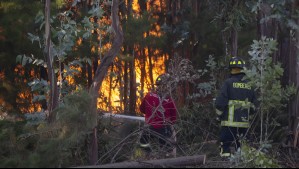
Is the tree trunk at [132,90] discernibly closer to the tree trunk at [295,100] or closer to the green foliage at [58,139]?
the tree trunk at [295,100]

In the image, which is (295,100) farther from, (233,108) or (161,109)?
(161,109)

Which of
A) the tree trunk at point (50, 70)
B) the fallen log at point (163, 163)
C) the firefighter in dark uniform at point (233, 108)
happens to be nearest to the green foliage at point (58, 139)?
the fallen log at point (163, 163)

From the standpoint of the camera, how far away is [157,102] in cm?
916

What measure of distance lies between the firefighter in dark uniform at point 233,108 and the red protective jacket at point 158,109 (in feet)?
3.18

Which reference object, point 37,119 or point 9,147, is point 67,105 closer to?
point 9,147

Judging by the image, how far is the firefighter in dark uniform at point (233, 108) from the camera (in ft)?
26.6

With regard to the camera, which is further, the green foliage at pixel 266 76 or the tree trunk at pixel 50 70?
the tree trunk at pixel 50 70

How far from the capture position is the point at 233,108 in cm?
812

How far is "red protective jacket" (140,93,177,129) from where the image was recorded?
889 cm

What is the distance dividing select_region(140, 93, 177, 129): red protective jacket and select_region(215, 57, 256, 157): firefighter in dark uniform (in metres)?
0.97

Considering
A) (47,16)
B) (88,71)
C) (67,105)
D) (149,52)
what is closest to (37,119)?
(47,16)

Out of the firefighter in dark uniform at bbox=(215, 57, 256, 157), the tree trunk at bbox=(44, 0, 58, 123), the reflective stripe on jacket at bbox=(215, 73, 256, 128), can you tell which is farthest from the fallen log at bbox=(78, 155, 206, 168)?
the tree trunk at bbox=(44, 0, 58, 123)

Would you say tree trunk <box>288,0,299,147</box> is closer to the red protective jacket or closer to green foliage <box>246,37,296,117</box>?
green foliage <box>246,37,296,117</box>

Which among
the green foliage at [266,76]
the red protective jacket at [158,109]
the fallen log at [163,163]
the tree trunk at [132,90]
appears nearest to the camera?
the fallen log at [163,163]
